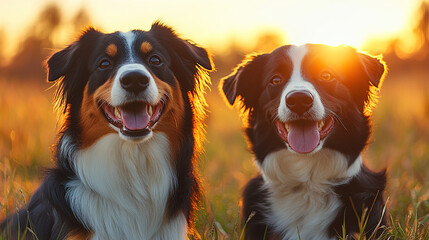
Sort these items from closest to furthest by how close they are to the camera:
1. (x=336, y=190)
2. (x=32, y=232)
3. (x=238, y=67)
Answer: (x=32, y=232) → (x=336, y=190) → (x=238, y=67)

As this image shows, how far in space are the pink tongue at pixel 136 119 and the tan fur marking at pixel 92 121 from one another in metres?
0.16

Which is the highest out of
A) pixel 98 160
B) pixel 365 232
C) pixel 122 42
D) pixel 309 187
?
pixel 122 42

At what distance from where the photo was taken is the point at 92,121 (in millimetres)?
3402

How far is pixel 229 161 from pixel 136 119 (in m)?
4.97

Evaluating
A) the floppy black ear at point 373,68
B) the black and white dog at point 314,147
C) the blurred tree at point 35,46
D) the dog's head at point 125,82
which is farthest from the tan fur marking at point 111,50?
the blurred tree at point 35,46

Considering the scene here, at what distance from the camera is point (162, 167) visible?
349cm

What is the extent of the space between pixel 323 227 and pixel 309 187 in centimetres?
31

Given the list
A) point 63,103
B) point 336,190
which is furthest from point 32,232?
point 336,190

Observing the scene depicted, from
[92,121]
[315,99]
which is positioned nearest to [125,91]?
[92,121]

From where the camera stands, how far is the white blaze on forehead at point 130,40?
3.47 meters

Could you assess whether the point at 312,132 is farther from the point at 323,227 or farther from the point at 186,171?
the point at 186,171

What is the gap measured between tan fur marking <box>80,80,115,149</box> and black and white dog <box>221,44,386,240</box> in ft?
4.16

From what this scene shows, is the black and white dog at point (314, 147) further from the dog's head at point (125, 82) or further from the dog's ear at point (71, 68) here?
the dog's ear at point (71, 68)

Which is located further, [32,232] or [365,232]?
[365,232]
